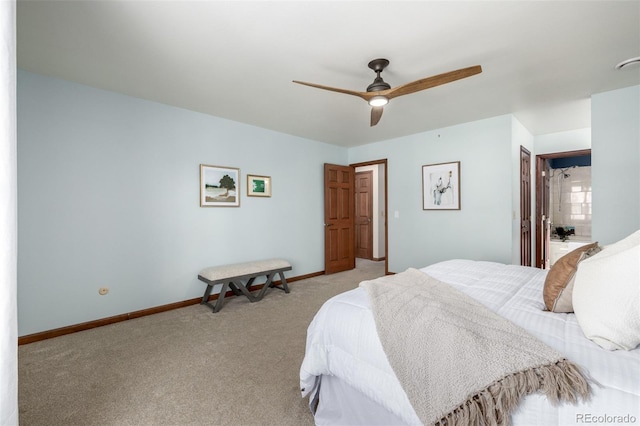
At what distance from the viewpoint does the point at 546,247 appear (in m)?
5.37

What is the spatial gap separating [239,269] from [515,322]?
3086mm

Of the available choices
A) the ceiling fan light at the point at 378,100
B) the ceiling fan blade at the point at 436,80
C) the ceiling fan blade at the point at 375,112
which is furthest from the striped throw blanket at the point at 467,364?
the ceiling fan blade at the point at 375,112

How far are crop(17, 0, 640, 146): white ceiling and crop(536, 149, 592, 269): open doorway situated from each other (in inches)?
95.1

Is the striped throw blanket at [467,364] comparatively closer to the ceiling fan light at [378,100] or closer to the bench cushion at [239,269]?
the ceiling fan light at [378,100]

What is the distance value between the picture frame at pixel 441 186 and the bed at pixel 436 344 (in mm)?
2456

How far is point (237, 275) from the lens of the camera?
3578 mm

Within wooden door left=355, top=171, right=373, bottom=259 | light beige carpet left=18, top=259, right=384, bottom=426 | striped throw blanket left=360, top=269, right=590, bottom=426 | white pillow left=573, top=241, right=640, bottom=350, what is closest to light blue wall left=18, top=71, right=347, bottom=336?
light beige carpet left=18, top=259, right=384, bottom=426

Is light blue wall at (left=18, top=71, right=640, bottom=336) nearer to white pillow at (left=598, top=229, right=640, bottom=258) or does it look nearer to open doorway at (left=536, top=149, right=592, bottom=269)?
open doorway at (left=536, top=149, right=592, bottom=269)

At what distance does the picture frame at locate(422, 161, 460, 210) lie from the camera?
14.1 feet

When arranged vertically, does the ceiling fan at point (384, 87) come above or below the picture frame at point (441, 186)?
above

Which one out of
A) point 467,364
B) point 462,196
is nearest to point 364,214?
point 462,196

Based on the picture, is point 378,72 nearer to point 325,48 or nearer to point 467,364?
point 325,48

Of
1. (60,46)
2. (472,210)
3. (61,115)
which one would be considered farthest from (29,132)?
(472,210)

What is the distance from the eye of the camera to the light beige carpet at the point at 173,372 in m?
1.70
